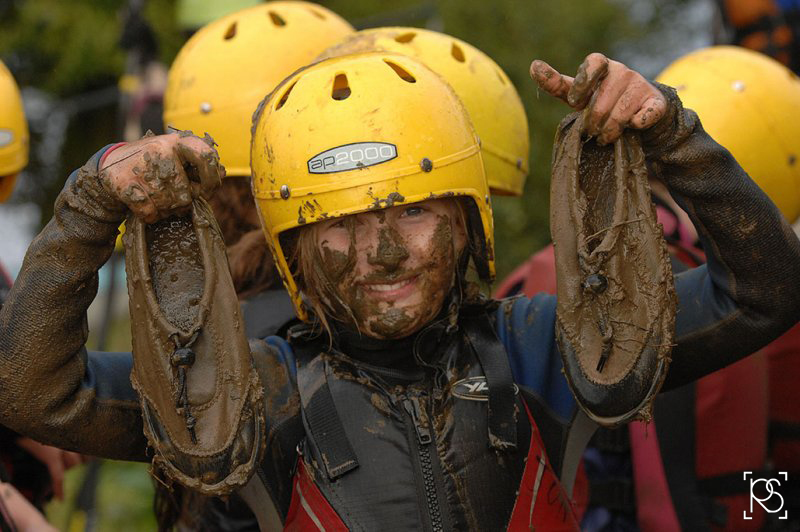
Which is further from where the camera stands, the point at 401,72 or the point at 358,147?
the point at 401,72

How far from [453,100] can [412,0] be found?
9.89 m

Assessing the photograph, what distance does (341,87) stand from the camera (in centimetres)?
330

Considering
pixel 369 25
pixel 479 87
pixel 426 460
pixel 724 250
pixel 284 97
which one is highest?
pixel 284 97

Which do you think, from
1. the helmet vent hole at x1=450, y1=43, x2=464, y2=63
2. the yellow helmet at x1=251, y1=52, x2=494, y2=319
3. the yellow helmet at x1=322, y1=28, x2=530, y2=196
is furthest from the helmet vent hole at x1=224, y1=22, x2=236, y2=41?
the yellow helmet at x1=251, y1=52, x2=494, y2=319

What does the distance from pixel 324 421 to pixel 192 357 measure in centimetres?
46

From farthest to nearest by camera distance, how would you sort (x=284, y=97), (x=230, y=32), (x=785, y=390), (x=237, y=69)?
(x=785, y=390), (x=230, y=32), (x=237, y=69), (x=284, y=97)

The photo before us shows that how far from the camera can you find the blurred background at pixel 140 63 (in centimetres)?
800

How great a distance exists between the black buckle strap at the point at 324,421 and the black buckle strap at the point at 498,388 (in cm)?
40

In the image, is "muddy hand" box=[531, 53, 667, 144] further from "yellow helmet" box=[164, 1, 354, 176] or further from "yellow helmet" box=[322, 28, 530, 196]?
"yellow helmet" box=[164, 1, 354, 176]

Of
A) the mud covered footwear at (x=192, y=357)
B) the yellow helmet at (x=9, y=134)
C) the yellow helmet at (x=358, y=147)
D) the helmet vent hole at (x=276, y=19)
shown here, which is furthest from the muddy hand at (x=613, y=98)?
the yellow helmet at (x=9, y=134)

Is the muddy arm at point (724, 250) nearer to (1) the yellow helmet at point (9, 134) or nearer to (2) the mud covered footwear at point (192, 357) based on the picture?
(2) the mud covered footwear at point (192, 357)

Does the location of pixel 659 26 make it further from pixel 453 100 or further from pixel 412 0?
pixel 453 100

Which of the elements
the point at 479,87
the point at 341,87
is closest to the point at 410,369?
the point at 341,87

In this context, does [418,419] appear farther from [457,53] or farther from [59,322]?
[457,53]
